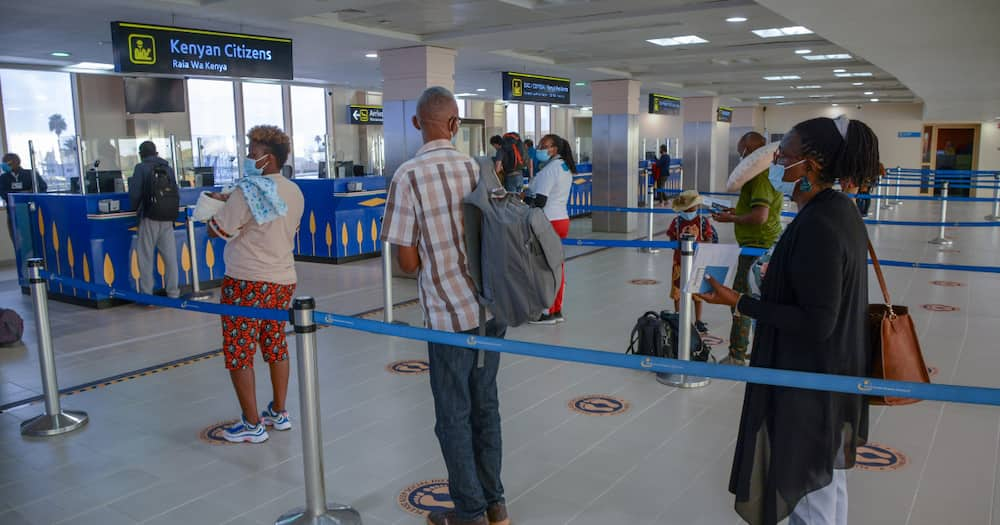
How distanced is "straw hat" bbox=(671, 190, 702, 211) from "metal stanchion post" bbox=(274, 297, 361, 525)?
352cm

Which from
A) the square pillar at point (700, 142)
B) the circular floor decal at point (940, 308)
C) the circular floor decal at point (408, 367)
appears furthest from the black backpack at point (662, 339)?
the square pillar at point (700, 142)

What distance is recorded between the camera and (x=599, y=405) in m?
4.80

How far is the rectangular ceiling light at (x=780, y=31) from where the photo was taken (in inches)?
348

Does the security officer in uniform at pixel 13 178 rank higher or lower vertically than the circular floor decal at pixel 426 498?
higher

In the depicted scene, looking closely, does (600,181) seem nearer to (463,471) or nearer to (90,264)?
(90,264)

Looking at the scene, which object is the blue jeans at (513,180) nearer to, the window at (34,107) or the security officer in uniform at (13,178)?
the security officer in uniform at (13,178)

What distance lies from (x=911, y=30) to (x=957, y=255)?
554cm

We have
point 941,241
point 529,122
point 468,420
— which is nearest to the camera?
point 468,420

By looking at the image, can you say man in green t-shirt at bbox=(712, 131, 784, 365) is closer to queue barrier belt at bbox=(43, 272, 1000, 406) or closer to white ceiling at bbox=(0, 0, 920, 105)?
white ceiling at bbox=(0, 0, 920, 105)

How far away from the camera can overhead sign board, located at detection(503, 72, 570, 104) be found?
12766 millimetres

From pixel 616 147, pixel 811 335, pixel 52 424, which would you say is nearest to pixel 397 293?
pixel 52 424

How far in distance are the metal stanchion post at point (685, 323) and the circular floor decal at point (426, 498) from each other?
2072 millimetres

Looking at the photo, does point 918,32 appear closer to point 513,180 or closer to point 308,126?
point 513,180

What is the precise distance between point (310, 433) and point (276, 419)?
142 centimetres
